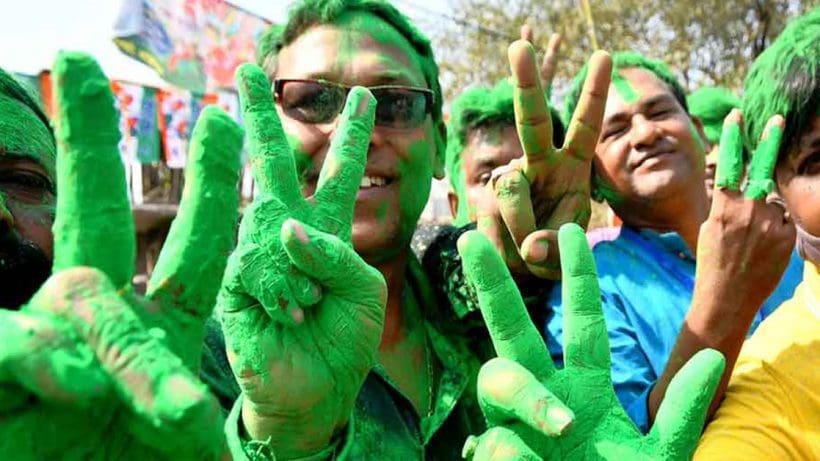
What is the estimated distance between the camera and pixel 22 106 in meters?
1.66

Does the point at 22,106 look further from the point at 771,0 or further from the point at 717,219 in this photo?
the point at 771,0

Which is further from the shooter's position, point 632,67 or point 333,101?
point 632,67

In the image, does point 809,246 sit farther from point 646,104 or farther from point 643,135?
point 646,104

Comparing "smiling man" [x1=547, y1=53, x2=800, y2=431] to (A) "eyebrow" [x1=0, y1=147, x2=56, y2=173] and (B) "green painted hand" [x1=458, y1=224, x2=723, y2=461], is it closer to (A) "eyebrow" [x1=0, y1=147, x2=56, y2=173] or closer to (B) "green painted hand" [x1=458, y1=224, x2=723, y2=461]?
(B) "green painted hand" [x1=458, y1=224, x2=723, y2=461]

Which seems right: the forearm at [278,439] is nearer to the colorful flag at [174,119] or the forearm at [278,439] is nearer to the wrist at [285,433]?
the wrist at [285,433]

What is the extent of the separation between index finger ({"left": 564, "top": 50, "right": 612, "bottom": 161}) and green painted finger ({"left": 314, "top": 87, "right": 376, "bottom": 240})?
0.71m

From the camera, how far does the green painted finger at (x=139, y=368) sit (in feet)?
2.98

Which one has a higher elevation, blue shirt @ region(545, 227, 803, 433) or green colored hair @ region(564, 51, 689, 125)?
green colored hair @ region(564, 51, 689, 125)

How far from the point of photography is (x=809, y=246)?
1732mm

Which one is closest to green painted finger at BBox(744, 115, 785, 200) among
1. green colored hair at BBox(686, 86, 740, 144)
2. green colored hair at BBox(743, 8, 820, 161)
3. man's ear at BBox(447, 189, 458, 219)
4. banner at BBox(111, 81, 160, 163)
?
green colored hair at BBox(743, 8, 820, 161)

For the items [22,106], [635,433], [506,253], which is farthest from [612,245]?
[22,106]

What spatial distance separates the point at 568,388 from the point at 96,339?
819mm

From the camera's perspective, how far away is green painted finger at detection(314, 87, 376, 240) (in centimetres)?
146

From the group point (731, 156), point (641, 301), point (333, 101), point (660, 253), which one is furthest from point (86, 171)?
point (660, 253)
